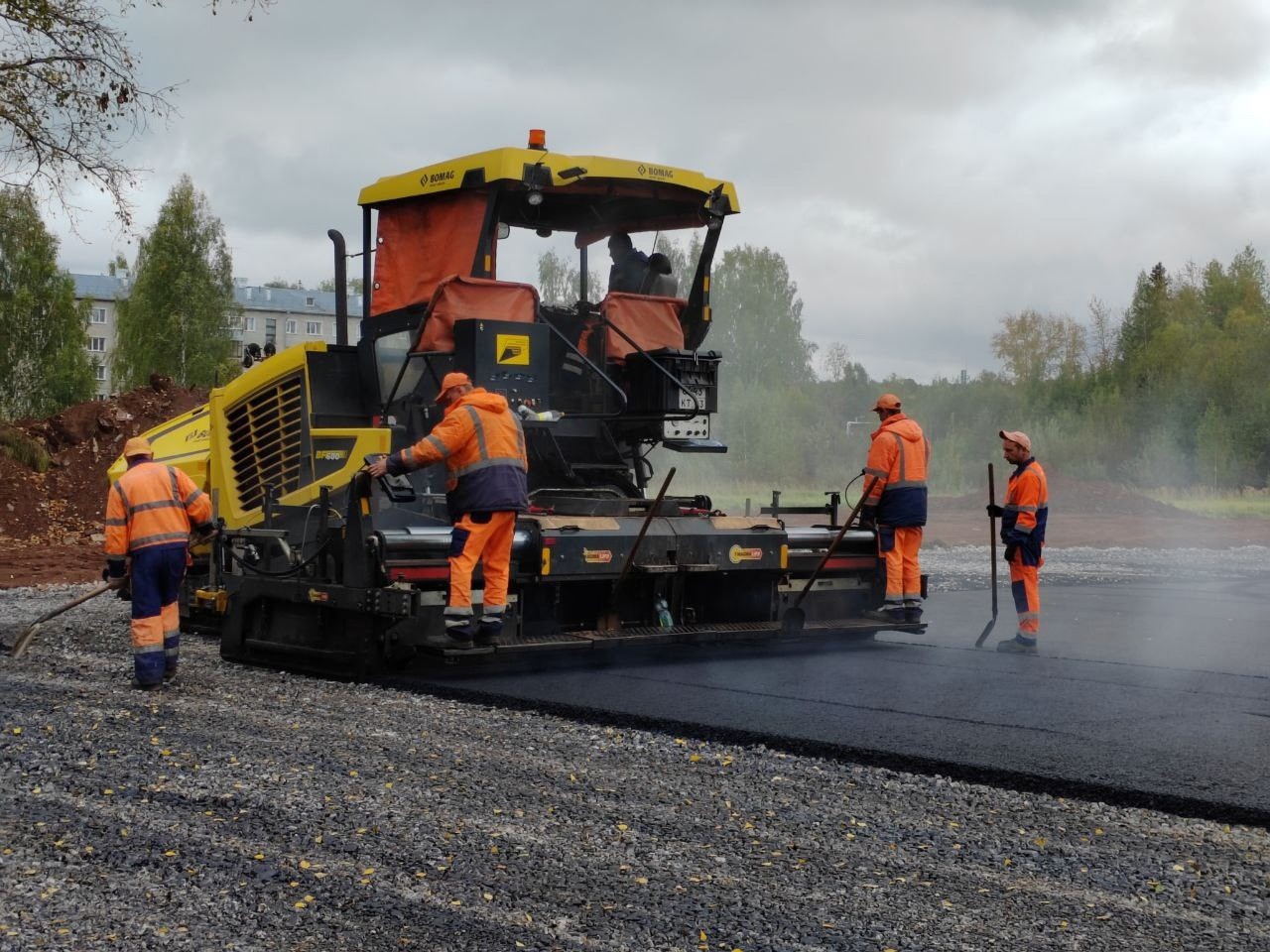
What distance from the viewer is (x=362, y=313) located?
7648mm

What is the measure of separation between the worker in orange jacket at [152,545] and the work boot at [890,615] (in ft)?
13.0

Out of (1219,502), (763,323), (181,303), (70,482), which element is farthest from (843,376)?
(70,482)

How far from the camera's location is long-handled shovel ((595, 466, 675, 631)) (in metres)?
6.96

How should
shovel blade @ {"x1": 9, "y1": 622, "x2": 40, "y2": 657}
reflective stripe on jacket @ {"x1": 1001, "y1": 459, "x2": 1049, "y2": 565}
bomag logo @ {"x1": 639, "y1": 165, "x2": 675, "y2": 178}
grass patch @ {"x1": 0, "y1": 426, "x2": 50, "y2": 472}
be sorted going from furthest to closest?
grass patch @ {"x1": 0, "y1": 426, "x2": 50, "y2": 472} < reflective stripe on jacket @ {"x1": 1001, "y1": 459, "x2": 1049, "y2": 565} < shovel blade @ {"x1": 9, "y1": 622, "x2": 40, "y2": 657} < bomag logo @ {"x1": 639, "y1": 165, "x2": 675, "y2": 178}

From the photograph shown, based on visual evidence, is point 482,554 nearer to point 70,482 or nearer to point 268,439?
point 268,439

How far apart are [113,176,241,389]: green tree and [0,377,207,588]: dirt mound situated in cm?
1708

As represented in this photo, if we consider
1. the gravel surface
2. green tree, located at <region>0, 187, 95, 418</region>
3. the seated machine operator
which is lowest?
the gravel surface

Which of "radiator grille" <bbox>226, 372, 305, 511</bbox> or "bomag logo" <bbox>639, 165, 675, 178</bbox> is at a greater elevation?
"bomag logo" <bbox>639, 165, 675, 178</bbox>

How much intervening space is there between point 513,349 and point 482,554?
1081mm

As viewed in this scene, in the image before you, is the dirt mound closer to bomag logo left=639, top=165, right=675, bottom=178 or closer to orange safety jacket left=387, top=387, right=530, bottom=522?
orange safety jacket left=387, top=387, right=530, bottom=522

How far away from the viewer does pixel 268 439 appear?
7.93 metres

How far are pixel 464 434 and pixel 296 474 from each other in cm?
141

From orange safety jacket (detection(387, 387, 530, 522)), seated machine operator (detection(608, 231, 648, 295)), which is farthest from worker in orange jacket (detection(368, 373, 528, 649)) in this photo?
seated machine operator (detection(608, 231, 648, 295))

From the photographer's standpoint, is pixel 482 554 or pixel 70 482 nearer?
pixel 482 554
